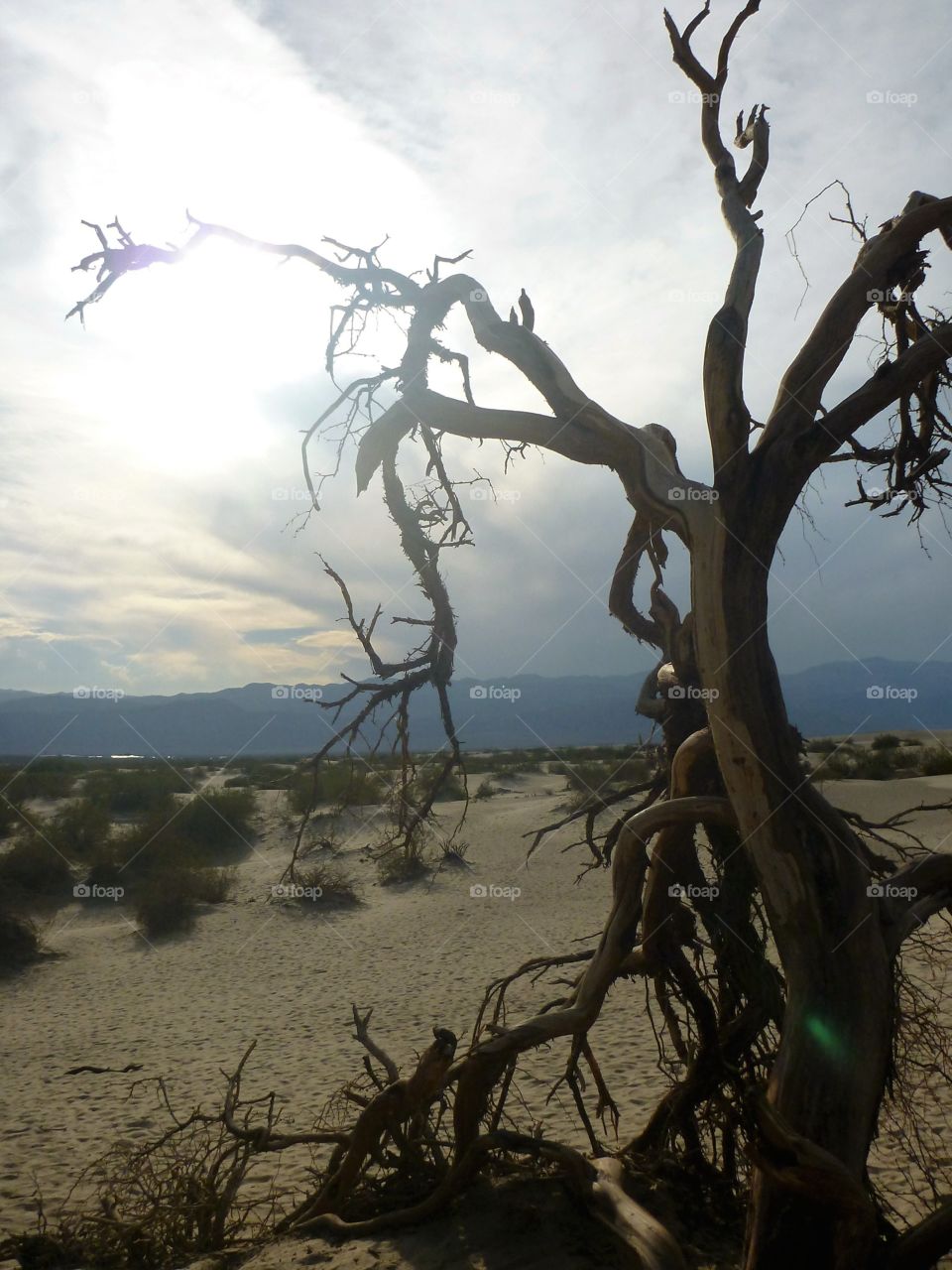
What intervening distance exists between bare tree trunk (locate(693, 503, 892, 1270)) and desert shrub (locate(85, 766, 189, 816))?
2241 cm

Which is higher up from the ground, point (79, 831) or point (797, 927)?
point (797, 927)

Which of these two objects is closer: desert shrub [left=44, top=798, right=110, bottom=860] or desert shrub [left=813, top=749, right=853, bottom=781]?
desert shrub [left=44, top=798, right=110, bottom=860]

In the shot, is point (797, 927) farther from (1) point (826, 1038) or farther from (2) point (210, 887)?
(2) point (210, 887)

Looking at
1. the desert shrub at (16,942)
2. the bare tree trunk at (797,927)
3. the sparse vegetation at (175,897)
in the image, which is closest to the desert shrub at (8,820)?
the sparse vegetation at (175,897)

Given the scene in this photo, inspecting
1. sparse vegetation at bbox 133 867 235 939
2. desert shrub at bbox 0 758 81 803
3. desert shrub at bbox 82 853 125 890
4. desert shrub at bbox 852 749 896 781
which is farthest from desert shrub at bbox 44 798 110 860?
desert shrub at bbox 852 749 896 781

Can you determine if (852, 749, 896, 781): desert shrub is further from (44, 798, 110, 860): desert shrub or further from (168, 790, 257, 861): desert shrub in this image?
(44, 798, 110, 860): desert shrub

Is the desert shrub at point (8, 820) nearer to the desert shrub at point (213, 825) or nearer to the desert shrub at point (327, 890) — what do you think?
the desert shrub at point (213, 825)

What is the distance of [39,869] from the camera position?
53.2ft

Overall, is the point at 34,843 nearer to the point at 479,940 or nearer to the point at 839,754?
the point at 479,940

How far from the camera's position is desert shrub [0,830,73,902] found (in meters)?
15.6

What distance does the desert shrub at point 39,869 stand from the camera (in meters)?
15.6

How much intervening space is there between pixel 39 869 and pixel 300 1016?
8.96 metres

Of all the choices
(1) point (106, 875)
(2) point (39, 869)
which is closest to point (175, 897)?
(1) point (106, 875)

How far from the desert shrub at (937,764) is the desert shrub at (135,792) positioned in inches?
956
